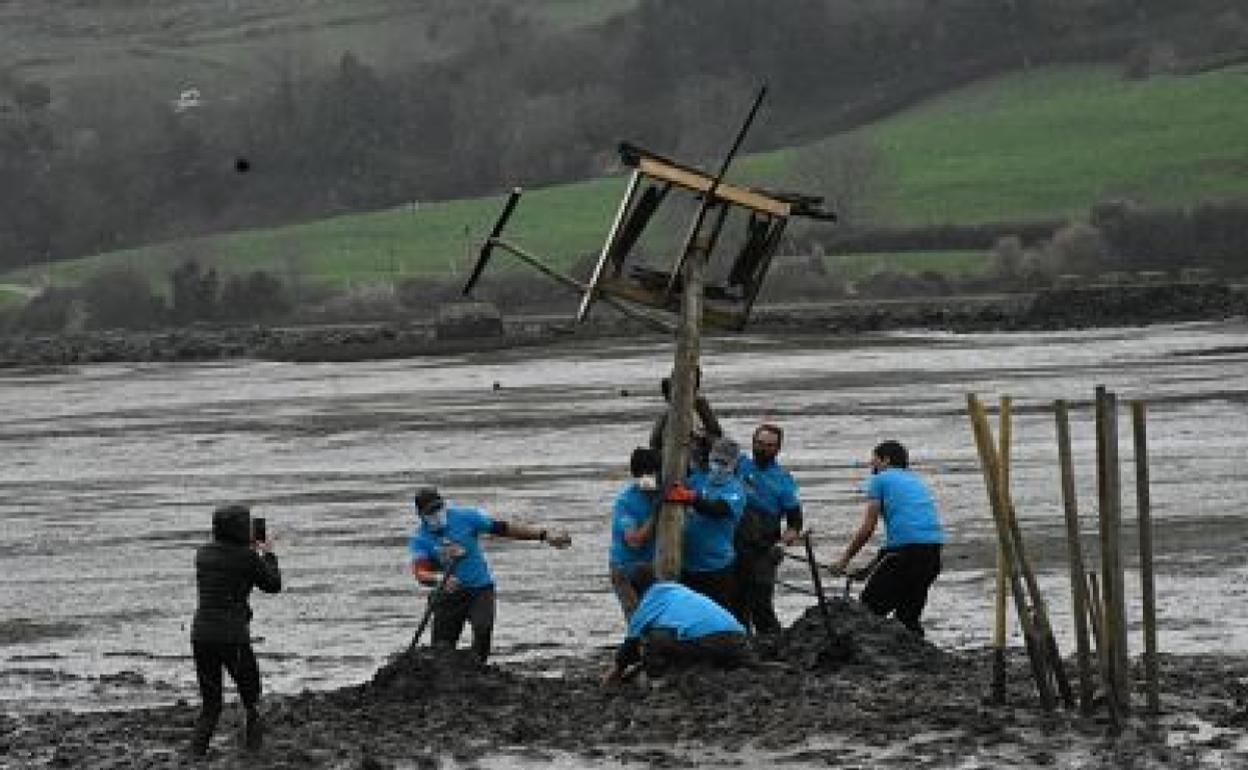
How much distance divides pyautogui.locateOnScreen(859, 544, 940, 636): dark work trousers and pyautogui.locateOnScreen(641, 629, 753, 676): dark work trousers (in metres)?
1.62

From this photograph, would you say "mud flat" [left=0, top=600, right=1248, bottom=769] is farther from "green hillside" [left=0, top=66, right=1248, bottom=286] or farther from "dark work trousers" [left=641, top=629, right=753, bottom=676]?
"green hillside" [left=0, top=66, right=1248, bottom=286]

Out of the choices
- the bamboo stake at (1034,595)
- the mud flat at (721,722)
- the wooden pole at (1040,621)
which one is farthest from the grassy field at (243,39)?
the wooden pole at (1040,621)

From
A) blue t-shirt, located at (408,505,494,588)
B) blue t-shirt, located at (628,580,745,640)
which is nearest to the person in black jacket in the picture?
blue t-shirt, located at (408,505,494,588)

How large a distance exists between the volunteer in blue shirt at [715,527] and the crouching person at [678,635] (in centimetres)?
88

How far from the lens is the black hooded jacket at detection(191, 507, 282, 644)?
1789 centimetres

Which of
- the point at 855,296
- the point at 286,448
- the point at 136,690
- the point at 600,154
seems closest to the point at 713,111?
the point at 600,154

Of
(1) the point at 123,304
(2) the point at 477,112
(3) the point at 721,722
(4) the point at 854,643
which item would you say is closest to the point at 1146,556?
(3) the point at 721,722

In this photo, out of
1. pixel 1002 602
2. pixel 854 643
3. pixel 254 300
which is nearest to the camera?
pixel 1002 602

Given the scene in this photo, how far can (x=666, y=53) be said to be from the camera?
177500mm

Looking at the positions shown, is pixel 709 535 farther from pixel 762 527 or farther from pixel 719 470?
pixel 762 527

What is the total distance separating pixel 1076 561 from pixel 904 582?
137 inches

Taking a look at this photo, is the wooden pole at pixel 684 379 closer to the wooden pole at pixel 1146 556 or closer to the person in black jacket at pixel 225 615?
the person in black jacket at pixel 225 615

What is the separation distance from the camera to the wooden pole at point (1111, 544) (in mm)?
16875

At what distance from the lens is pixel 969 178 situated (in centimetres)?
13288
